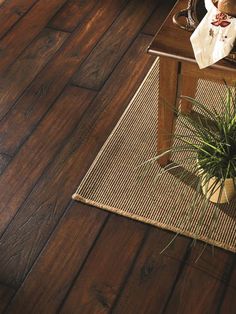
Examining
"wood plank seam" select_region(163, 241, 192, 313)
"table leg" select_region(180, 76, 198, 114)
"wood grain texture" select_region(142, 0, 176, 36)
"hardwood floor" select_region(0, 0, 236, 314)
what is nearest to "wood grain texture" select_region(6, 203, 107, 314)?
"hardwood floor" select_region(0, 0, 236, 314)

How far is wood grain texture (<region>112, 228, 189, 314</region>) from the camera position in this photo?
4.20 ft

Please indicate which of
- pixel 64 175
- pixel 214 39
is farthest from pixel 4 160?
pixel 214 39

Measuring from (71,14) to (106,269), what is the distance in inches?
59.3

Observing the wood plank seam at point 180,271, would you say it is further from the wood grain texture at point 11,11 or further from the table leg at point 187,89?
the wood grain texture at point 11,11

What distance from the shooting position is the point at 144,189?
5.02ft

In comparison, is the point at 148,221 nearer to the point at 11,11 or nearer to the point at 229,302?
the point at 229,302

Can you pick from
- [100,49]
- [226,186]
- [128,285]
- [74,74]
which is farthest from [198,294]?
[100,49]

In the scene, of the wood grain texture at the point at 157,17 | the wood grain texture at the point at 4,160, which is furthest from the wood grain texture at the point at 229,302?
the wood grain texture at the point at 157,17

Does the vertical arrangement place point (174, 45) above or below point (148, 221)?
above

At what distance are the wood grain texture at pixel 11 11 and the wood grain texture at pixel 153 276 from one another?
1.45 m

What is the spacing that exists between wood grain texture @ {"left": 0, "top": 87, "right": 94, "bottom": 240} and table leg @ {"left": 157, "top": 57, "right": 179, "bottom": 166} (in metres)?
0.45

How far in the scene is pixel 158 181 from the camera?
1550 mm

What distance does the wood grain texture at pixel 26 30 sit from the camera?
210 cm

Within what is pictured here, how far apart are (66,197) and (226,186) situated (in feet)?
1.89
